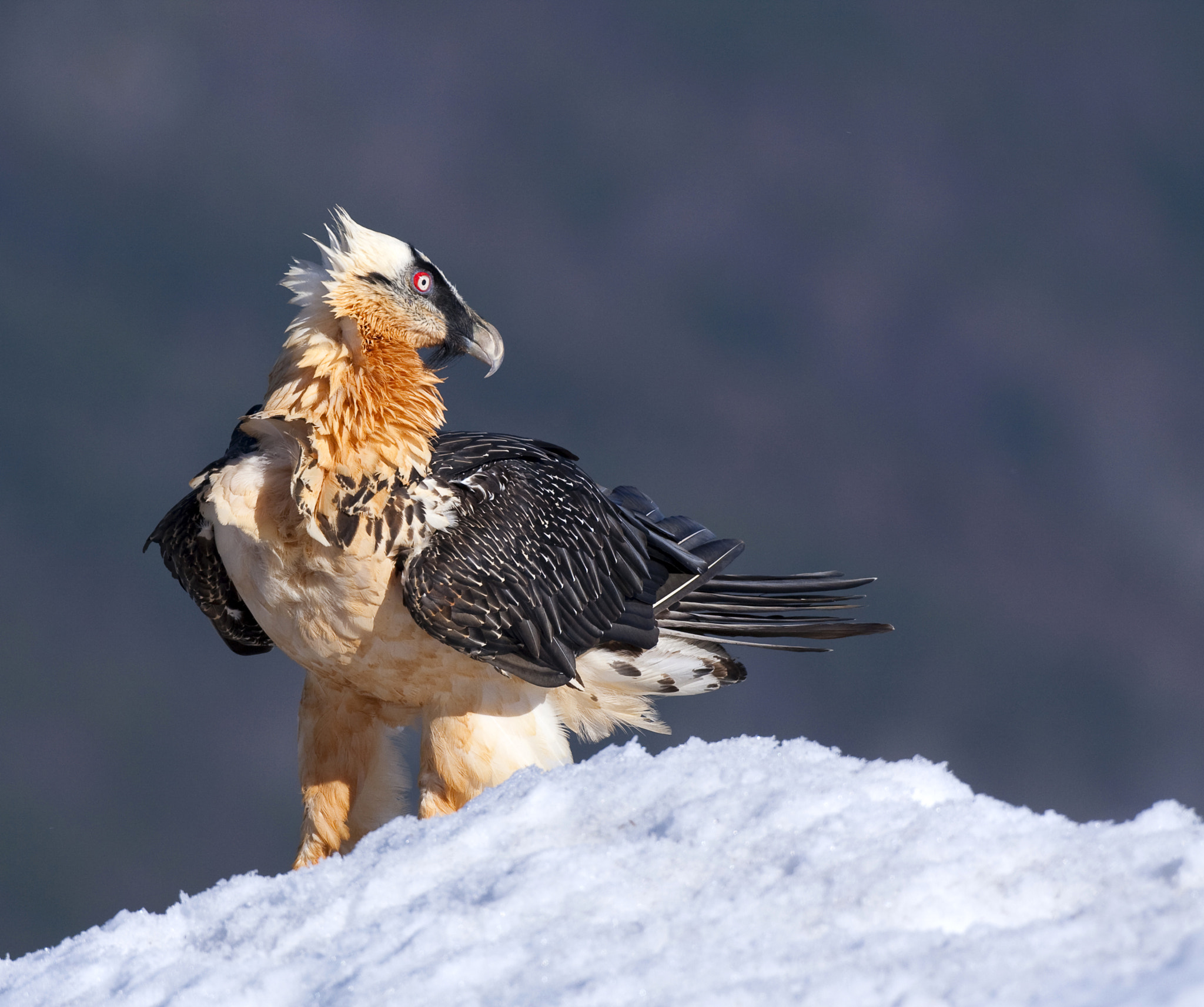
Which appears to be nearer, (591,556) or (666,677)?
(591,556)

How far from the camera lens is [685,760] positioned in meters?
2.26

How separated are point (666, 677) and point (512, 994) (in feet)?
8.77

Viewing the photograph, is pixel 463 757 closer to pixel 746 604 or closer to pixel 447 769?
pixel 447 769

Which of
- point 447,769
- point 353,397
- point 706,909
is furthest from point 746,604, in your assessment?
point 706,909

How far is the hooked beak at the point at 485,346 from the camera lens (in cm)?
362

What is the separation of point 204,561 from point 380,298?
3.23ft

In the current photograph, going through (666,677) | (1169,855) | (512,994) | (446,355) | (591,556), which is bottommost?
(1169,855)

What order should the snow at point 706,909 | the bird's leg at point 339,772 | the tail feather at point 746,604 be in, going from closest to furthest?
the snow at point 706,909 → the bird's leg at point 339,772 → the tail feather at point 746,604

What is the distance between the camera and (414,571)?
332 cm

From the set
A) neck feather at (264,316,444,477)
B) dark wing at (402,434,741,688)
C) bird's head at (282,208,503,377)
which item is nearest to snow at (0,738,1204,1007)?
dark wing at (402,434,741,688)

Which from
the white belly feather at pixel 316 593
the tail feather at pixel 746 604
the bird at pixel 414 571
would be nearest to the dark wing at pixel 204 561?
the bird at pixel 414 571

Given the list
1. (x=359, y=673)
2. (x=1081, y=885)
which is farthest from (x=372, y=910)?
(x=359, y=673)

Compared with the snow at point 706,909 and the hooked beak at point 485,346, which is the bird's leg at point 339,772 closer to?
the hooked beak at point 485,346

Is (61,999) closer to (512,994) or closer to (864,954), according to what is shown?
(512,994)
